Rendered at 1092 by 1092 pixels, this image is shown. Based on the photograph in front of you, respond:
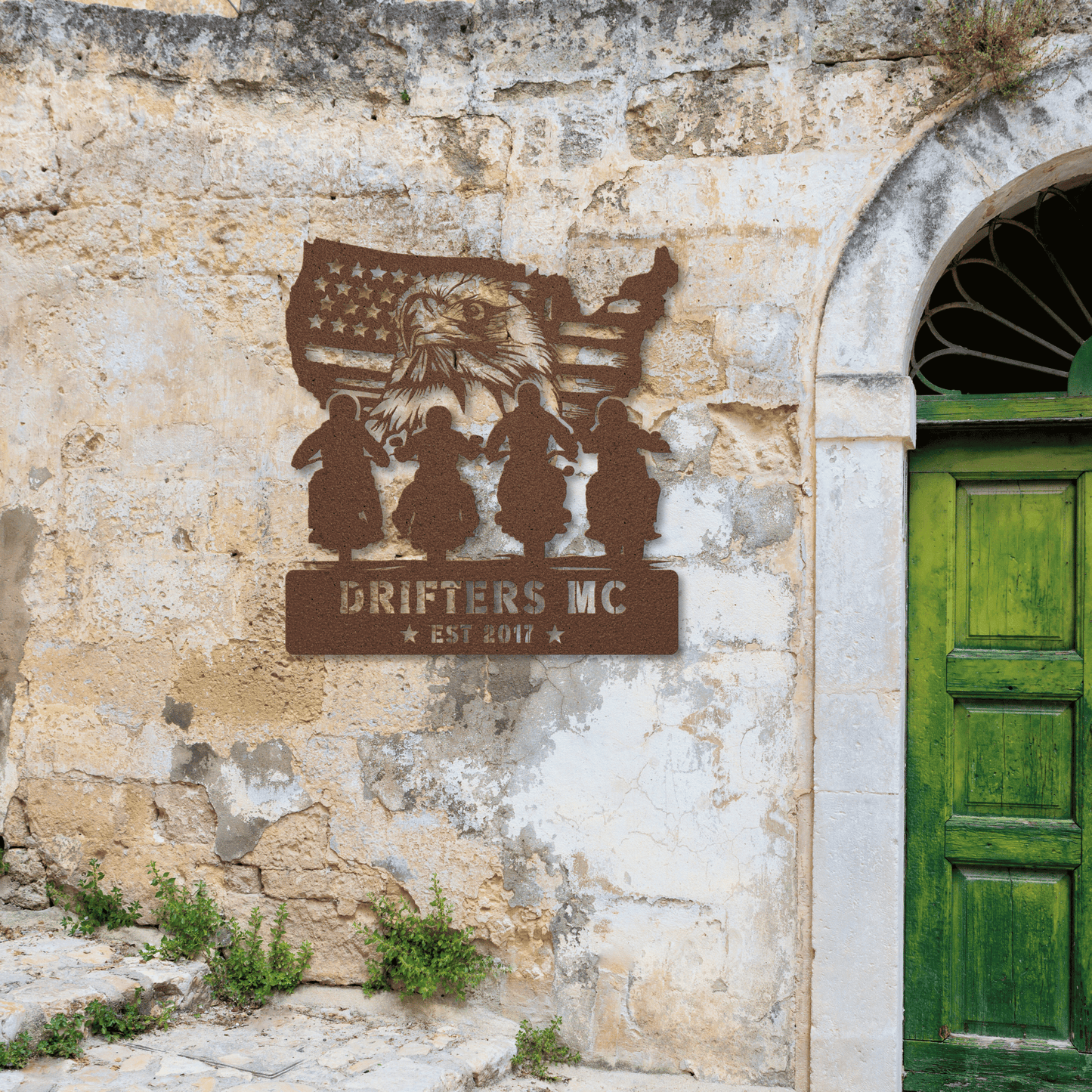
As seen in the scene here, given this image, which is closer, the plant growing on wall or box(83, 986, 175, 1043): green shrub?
box(83, 986, 175, 1043): green shrub

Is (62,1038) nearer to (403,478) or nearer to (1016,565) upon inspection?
(403,478)

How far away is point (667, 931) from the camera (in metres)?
2.74

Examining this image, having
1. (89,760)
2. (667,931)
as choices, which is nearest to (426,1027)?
(667,931)

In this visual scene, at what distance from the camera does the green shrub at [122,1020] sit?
8.00 ft

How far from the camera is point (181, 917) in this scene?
2867mm

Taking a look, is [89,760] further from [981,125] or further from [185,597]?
[981,125]

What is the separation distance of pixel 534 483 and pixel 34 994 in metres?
1.93

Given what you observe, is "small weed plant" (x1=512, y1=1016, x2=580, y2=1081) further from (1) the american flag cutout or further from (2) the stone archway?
(1) the american flag cutout

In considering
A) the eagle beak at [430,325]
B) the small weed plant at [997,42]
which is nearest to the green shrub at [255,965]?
the eagle beak at [430,325]

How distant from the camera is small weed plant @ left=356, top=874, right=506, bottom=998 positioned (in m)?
2.74

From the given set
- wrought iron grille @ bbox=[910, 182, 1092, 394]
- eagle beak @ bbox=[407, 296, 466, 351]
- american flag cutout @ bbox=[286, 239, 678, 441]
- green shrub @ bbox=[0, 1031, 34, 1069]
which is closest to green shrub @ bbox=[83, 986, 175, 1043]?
green shrub @ bbox=[0, 1031, 34, 1069]

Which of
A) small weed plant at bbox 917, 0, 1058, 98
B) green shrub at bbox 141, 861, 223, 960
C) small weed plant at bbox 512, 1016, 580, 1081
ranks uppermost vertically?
small weed plant at bbox 917, 0, 1058, 98

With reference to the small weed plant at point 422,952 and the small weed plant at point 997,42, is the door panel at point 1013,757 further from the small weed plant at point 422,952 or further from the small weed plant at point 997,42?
the small weed plant at point 997,42

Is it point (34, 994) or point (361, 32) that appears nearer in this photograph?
point (34, 994)
